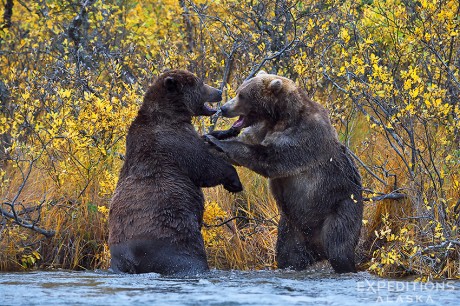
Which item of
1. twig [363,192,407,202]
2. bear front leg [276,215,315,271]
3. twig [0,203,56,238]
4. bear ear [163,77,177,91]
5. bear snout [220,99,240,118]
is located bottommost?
bear front leg [276,215,315,271]

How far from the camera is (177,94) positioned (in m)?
8.09

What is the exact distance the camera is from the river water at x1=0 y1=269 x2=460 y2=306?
20.0 feet

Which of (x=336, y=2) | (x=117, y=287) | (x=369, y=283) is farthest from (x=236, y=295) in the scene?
(x=336, y=2)

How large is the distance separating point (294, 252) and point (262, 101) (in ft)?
4.58

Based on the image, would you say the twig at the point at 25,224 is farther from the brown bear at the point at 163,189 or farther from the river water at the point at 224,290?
the brown bear at the point at 163,189

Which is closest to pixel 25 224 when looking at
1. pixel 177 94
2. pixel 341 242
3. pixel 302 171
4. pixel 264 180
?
pixel 177 94

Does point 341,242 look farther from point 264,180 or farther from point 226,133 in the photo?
point 264,180

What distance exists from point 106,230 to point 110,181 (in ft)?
1.93

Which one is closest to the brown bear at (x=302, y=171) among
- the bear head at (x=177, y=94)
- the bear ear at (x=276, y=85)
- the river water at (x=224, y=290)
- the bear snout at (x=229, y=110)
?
the bear ear at (x=276, y=85)

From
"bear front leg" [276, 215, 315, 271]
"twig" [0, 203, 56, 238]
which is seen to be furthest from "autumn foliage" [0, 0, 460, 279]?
"bear front leg" [276, 215, 315, 271]

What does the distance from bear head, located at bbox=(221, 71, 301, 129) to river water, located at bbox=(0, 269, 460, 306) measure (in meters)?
1.44

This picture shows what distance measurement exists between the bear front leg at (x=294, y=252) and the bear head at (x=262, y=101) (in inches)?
39.7

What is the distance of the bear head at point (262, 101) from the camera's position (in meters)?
8.05

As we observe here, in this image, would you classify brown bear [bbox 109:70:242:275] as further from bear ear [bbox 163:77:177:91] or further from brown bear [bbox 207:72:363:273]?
brown bear [bbox 207:72:363:273]
